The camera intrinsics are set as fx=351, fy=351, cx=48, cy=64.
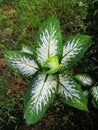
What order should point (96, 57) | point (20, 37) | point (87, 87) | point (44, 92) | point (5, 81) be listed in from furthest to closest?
point (20, 37) < point (5, 81) < point (96, 57) < point (87, 87) < point (44, 92)

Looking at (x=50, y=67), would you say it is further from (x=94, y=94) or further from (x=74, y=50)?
(x=94, y=94)

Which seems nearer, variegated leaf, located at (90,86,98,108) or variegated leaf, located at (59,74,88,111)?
variegated leaf, located at (59,74,88,111)

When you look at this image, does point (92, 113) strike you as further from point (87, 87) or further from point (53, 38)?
point (53, 38)

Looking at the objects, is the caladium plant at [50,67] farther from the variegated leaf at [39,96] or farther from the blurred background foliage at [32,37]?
the blurred background foliage at [32,37]

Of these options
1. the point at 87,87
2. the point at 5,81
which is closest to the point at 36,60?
the point at 87,87

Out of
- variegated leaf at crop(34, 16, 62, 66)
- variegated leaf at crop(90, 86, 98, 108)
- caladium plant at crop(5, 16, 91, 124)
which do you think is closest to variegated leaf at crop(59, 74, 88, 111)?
caladium plant at crop(5, 16, 91, 124)

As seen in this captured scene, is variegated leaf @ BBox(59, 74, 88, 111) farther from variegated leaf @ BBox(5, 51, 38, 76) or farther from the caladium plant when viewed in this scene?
variegated leaf @ BBox(5, 51, 38, 76)
